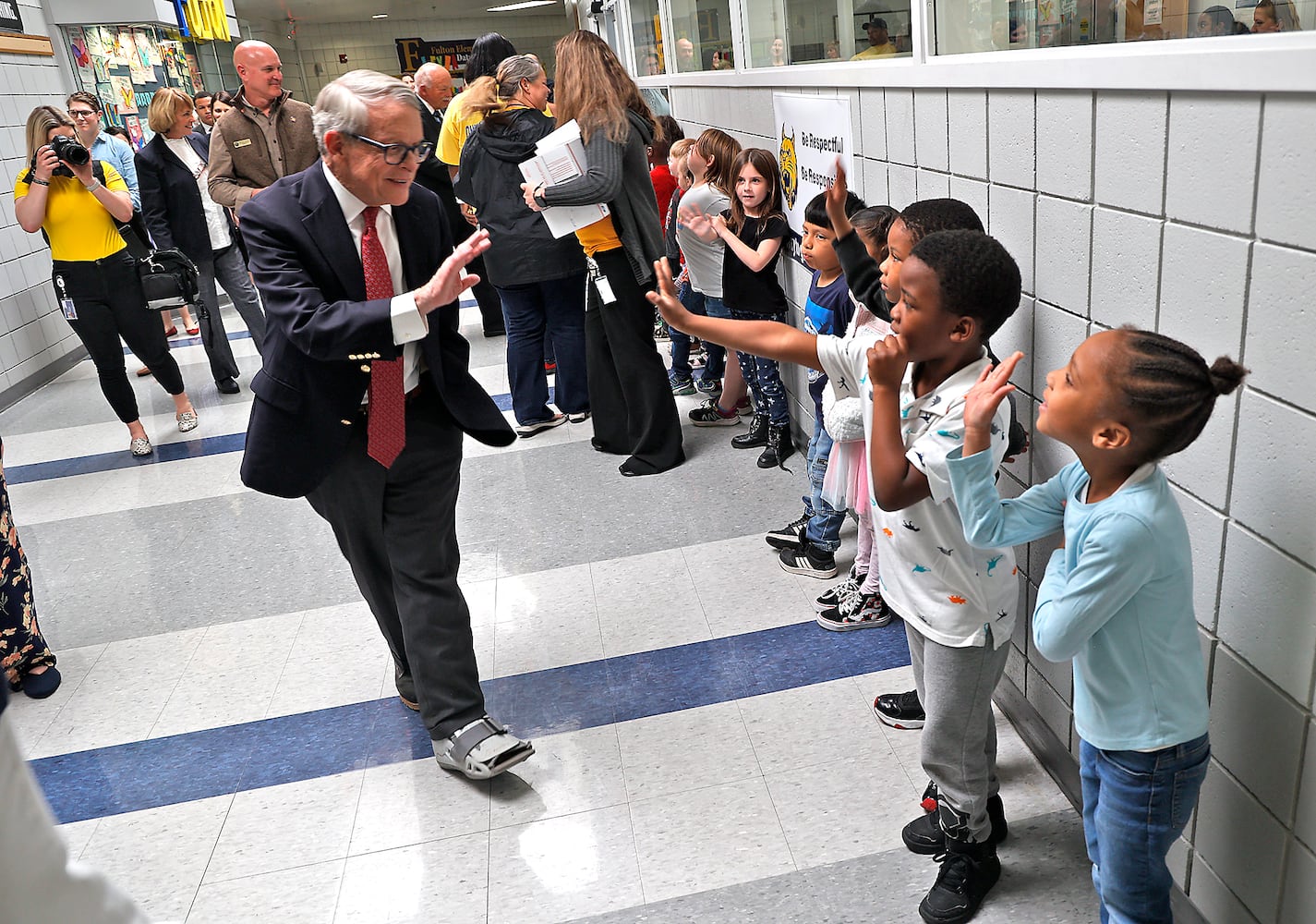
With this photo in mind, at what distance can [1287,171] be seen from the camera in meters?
1.16

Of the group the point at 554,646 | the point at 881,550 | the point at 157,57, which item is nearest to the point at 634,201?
the point at 554,646

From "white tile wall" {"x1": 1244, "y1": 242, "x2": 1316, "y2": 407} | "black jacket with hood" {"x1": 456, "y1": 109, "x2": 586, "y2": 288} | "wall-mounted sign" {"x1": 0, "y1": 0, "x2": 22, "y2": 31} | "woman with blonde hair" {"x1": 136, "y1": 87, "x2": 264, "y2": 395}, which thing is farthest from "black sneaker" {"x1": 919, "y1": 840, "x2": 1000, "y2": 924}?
"wall-mounted sign" {"x1": 0, "y1": 0, "x2": 22, "y2": 31}

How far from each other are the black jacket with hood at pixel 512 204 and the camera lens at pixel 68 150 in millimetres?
1749

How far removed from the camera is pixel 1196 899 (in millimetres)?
1609

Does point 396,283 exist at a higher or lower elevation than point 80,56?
lower

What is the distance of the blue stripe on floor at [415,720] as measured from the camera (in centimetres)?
232

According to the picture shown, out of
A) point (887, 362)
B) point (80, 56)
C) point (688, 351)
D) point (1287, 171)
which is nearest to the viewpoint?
point (1287, 171)

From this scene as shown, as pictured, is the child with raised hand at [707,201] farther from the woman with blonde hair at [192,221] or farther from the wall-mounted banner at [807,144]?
the woman with blonde hair at [192,221]

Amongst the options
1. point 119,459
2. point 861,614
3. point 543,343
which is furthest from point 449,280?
point 119,459

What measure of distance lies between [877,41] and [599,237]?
143 centimetres

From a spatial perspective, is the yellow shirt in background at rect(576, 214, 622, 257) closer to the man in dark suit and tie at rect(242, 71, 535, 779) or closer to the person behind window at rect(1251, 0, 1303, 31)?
the man in dark suit and tie at rect(242, 71, 535, 779)

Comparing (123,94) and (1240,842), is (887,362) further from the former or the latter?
(123,94)

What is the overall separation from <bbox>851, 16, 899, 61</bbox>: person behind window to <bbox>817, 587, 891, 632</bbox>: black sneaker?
4.64 feet

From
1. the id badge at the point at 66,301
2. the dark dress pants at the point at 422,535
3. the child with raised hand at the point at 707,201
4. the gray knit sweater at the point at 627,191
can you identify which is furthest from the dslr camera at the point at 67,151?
the dark dress pants at the point at 422,535
